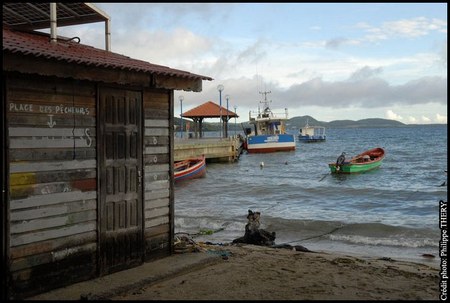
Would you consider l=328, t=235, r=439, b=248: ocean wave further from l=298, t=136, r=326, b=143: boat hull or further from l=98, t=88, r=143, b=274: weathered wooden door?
l=298, t=136, r=326, b=143: boat hull

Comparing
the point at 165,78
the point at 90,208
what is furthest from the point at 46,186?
the point at 165,78

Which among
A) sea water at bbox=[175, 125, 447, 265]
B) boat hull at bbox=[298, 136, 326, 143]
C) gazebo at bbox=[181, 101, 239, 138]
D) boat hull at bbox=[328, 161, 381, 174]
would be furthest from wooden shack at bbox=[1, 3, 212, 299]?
boat hull at bbox=[298, 136, 326, 143]

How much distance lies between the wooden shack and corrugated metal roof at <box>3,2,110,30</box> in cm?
90

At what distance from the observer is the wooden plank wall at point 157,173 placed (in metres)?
7.17

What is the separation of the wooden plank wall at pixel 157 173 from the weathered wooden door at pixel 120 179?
17cm

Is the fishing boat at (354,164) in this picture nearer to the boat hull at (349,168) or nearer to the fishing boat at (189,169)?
the boat hull at (349,168)

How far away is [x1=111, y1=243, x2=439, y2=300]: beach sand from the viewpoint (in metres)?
6.01

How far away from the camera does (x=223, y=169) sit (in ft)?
124

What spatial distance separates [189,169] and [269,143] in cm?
2746

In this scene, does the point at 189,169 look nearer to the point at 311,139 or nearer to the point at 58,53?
the point at 58,53

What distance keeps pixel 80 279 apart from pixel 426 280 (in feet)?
16.7

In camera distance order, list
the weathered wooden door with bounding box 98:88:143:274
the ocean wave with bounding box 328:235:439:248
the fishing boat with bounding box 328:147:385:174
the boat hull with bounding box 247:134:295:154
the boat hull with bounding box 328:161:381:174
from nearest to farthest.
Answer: the weathered wooden door with bounding box 98:88:143:274 → the ocean wave with bounding box 328:235:439:248 → the boat hull with bounding box 328:161:381:174 → the fishing boat with bounding box 328:147:385:174 → the boat hull with bounding box 247:134:295:154

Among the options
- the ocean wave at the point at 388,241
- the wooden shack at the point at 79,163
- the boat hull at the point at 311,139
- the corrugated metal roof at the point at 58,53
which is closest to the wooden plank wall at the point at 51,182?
the wooden shack at the point at 79,163

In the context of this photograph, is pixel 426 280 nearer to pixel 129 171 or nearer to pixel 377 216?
pixel 129 171
